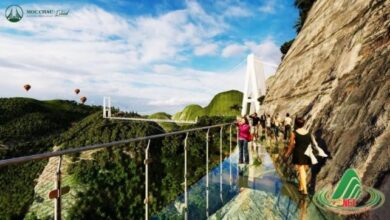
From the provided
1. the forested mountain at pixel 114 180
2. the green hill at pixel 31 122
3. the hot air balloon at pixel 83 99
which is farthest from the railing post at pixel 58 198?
the hot air balloon at pixel 83 99

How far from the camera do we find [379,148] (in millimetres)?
7980

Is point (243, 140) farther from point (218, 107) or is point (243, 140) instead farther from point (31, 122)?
point (31, 122)

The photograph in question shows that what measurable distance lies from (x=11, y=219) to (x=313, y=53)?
59.9 ft

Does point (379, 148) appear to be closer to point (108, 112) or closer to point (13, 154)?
point (13, 154)

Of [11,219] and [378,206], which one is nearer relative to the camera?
[378,206]

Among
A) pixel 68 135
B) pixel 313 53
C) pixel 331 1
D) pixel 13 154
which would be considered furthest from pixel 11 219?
pixel 13 154

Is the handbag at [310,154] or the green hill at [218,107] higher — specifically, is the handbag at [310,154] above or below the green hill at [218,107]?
below

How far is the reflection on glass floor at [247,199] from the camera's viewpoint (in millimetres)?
7043

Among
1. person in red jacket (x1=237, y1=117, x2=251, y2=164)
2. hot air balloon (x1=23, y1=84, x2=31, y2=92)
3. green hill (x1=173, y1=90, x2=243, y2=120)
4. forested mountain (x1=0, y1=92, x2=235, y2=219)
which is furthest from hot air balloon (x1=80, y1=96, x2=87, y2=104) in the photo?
forested mountain (x1=0, y1=92, x2=235, y2=219)

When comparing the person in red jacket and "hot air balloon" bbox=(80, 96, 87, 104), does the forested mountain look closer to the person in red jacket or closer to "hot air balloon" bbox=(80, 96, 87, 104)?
the person in red jacket

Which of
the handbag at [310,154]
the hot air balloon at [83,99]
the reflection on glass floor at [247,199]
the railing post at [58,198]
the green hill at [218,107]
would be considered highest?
the hot air balloon at [83,99]

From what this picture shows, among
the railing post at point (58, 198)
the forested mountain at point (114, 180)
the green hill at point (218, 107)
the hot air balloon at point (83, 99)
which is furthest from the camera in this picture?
the hot air balloon at point (83, 99)

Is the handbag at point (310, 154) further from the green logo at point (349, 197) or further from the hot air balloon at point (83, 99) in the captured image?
the hot air balloon at point (83, 99)

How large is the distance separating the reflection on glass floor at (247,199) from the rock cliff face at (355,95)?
108 centimetres
